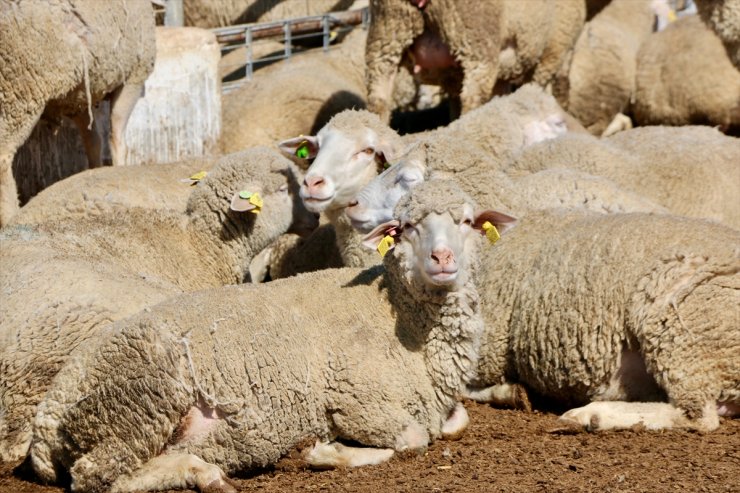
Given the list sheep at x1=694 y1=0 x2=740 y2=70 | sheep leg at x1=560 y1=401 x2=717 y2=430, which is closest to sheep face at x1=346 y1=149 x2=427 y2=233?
sheep leg at x1=560 y1=401 x2=717 y2=430

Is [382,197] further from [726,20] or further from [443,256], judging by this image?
[726,20]

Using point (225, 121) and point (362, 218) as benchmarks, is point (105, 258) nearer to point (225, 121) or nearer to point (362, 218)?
point (362, 218)

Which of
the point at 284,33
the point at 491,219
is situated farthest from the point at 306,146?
the point at 284,33

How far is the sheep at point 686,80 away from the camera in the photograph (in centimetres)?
1271

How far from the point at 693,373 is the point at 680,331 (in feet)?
0.63

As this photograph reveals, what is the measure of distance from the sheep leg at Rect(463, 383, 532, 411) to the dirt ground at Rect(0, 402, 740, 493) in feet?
1.61

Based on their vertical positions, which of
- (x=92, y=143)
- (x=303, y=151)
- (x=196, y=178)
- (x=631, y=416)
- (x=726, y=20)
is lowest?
(x=631, y=416)

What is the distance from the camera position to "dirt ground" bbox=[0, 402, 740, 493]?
16.0 feet

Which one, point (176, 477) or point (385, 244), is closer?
point (176, 477)

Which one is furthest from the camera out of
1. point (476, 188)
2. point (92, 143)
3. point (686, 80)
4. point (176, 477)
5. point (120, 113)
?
point (686, 80)

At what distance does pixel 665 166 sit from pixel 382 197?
2115 mm

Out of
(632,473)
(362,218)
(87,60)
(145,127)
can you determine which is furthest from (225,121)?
(632,473)

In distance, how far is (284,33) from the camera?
11.8m

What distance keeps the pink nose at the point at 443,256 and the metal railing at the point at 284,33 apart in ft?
20.7
